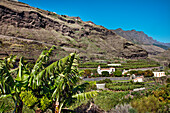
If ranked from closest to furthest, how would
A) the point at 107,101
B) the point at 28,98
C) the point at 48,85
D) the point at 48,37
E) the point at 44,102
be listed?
the point at 28,98
the point at 44,102
the point at 48,85
the point at 107,101
the point at 48,37

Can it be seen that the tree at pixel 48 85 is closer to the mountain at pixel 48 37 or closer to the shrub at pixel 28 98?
the shrub at pixel 28 98

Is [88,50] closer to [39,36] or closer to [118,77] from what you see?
[39,36]

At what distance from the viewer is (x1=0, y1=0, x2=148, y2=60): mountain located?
44.7m

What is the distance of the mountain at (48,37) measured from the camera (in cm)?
4469

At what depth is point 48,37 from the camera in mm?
64938

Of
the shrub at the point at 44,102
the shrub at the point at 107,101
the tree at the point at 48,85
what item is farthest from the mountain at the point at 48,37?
the shrub at the point at 44,102

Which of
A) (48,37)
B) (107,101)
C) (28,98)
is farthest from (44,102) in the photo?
(48,37)

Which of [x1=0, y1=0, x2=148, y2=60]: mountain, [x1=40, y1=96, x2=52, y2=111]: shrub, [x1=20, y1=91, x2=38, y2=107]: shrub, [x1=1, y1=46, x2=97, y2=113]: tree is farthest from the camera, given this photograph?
[x1=0, y1=0, x2=148, y2=60]: mountain

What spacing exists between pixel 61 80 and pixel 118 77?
110 feet

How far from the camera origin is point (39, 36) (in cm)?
6094

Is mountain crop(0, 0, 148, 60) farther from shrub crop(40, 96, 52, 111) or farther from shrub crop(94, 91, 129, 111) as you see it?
shrub crop(40, 96, 52, 111)

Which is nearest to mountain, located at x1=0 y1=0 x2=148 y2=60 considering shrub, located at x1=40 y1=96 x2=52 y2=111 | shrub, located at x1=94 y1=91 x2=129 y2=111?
shrub, located at x1=94 y1=91 x2=129 y2=111

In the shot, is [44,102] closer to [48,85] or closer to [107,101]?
[48,85]

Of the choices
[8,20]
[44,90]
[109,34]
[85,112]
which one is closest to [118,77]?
[85,112]
